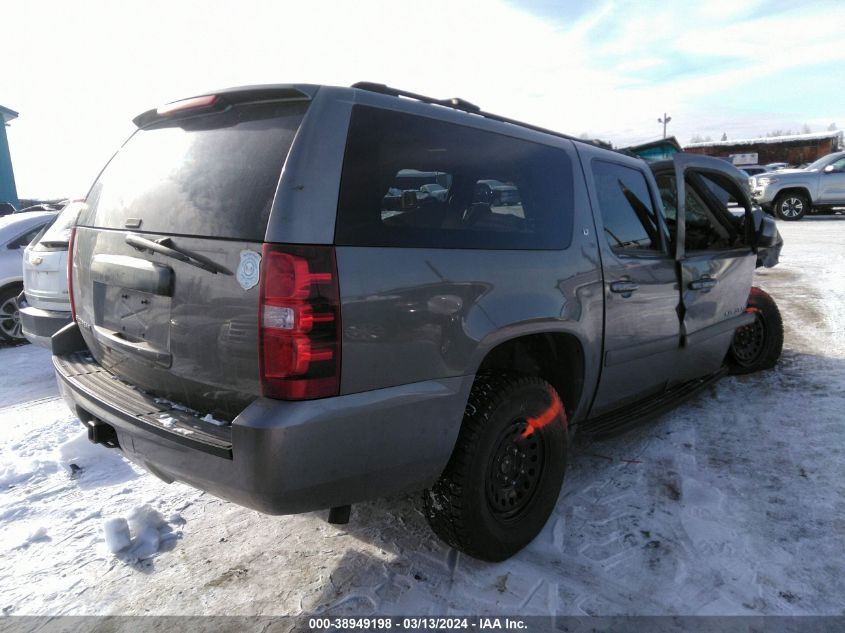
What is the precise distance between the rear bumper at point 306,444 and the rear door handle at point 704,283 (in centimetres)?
223

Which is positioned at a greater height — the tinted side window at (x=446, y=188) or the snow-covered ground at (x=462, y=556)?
the tinted side window at (x=446, y=188)

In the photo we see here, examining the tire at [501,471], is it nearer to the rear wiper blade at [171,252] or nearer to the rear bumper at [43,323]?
the rear wiper blade at [171,252]

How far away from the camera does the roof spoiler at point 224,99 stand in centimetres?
208

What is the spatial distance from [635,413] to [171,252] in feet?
Answer: 8.73

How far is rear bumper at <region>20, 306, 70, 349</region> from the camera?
16.0 feet

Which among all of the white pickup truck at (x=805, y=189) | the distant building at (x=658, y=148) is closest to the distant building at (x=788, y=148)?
the white pickup truck at (x=805, y=189)

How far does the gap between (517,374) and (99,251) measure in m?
1.92

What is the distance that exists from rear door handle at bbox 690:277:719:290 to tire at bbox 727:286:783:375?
123 cm

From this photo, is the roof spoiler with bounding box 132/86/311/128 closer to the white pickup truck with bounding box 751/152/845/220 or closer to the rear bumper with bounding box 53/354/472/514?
the rear bumper with bounding box 53/354/472/514

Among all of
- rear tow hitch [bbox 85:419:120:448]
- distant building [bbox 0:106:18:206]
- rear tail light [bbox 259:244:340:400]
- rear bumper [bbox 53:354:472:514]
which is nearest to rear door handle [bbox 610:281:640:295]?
rear bumper [bbox 53:354:472:514]

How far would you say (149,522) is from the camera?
2932 mm

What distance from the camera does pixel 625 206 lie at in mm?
3455

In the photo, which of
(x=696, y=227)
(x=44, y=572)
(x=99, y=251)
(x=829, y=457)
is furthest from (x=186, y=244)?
(x=696, y=227)

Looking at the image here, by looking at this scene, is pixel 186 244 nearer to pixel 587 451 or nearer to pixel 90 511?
pixel 90 511
